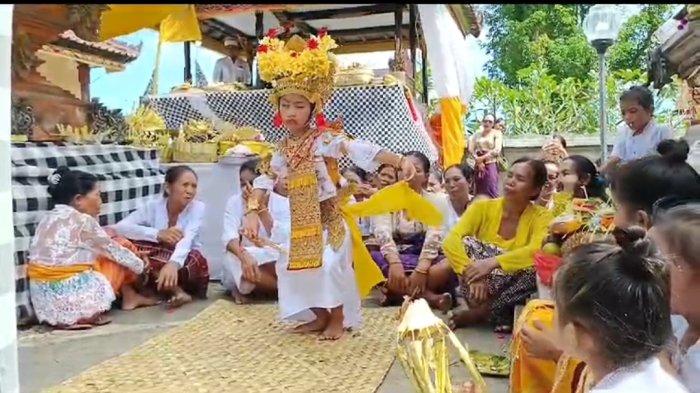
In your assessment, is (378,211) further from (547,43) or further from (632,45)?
(632,45)

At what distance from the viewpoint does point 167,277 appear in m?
4.81

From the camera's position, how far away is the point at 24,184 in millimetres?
4566

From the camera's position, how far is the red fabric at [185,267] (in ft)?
16.5

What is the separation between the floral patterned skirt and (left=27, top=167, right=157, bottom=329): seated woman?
220 centimetres

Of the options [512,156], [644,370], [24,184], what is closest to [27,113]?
[24,184]

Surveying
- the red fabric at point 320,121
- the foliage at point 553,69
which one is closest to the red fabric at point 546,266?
the red fabric at point 320,121

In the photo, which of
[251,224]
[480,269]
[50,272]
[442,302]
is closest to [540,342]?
[480,269]

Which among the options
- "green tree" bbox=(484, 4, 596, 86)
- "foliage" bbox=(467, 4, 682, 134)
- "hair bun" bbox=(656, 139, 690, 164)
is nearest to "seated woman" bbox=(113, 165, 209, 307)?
"hair bun" bbox=(656, 139, 690, 164)

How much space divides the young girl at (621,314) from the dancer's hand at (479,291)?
7.65 ft

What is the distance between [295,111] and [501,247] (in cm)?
135

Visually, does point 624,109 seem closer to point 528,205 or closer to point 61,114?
point 528,205

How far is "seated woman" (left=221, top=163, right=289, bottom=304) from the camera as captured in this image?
4984 mm

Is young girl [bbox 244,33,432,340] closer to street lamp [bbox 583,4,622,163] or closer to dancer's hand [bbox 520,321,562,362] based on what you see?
dancer's hand [bbox 520,321,562,362]

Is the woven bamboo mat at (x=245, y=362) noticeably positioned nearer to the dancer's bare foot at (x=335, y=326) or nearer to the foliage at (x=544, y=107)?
the dancer's bare foot at (x=335, y=326)
